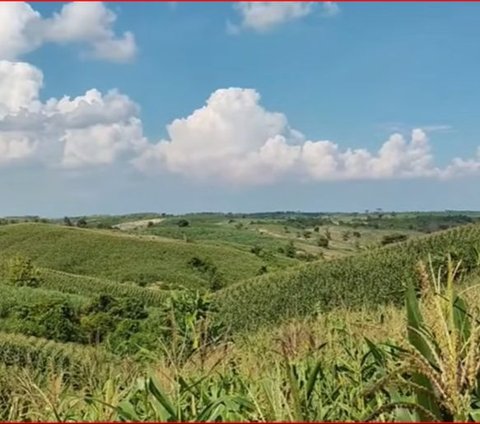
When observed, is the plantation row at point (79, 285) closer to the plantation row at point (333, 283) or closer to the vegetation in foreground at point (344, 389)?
the plantation row at point (333, 283)

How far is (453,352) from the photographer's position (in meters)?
2.44

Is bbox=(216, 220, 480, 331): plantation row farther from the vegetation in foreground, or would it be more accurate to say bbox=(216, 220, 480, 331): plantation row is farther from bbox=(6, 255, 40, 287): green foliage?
the vegetation in foreground

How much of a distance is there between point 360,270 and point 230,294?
527cm

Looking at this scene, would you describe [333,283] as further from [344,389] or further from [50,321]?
[344,389]

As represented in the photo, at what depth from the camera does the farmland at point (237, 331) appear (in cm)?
268

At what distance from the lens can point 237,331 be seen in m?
20.9

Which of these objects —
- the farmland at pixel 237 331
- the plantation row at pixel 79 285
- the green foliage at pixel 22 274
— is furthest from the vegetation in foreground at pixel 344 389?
the green foliage at pixel 22 274

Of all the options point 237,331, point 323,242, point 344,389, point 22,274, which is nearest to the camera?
point 344,389

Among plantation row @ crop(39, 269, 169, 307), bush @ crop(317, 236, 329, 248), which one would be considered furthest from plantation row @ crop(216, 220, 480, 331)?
bush @ crop(317, 236, 329, 248)

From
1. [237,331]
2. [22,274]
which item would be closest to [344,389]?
[237,331]

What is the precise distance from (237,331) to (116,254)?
155 feet

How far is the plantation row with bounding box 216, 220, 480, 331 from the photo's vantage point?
2438 cm

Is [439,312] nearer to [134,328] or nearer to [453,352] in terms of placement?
[453,352]

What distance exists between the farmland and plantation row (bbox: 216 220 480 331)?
74mm
